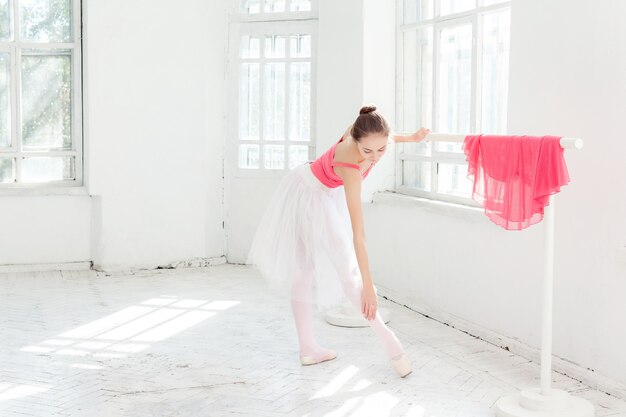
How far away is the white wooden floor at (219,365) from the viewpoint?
4.00 meters

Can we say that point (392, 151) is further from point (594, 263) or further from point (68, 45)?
point (68, 45)

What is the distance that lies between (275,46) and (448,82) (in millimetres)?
2317

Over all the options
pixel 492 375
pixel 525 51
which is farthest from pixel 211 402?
pixel 525 51

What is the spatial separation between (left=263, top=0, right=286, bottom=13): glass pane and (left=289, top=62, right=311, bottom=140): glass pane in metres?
0.54

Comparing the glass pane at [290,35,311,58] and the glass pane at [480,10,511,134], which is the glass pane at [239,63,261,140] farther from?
the glass pane at [480,10,511,134]

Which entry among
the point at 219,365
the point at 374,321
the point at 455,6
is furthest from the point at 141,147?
the point at 374,321

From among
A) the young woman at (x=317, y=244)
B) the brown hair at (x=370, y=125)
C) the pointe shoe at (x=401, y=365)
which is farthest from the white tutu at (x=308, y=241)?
the brown hair at (x=370, y=125)

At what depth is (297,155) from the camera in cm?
778

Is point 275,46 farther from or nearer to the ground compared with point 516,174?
farther from the ground

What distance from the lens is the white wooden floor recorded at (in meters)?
4.00

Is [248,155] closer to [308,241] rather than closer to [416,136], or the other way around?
[308,241]

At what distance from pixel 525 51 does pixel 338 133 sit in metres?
2.34

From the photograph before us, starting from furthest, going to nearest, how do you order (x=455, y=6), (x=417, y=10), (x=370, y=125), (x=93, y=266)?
(x=93, y=266)
(x=417, y=10)
(x=455, y=6)
(x=370, y=125)

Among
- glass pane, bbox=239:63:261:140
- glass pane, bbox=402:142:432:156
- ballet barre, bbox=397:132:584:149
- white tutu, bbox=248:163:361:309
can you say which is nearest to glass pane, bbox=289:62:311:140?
glass pane, bbox=239:63:261:140
